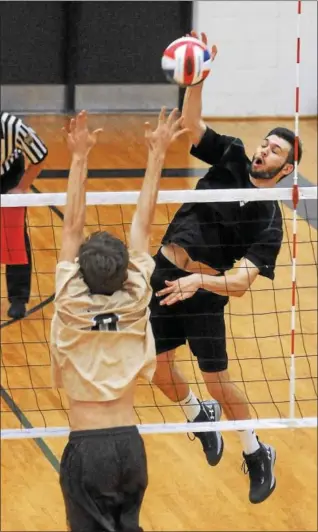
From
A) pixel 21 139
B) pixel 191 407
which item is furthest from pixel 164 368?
pixel 21 139

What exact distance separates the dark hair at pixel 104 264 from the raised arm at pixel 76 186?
151mm

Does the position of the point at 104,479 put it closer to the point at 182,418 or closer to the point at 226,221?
the point at 226,221

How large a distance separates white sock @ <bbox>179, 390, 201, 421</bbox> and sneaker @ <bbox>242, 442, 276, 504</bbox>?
0.39m

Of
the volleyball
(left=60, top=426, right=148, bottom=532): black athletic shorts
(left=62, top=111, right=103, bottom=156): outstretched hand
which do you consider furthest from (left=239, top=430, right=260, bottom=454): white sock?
(left=62, top=111, right=103, bottom=156): outstretched hand

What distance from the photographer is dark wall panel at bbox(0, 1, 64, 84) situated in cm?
1209

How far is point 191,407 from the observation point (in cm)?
623

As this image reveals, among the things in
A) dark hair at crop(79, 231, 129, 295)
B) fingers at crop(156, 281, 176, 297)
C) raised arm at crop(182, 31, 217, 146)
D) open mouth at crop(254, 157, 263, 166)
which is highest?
raised arm at crop(182, 31, 217, 146)

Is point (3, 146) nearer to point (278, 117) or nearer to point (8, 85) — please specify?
point (8, 85)

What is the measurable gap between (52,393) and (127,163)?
168 inches

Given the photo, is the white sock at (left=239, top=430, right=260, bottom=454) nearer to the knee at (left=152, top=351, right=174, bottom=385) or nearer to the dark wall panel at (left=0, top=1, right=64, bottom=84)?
the knee at (left=152, top=351, right=174, bottom=385)

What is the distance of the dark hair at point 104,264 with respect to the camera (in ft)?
14.7

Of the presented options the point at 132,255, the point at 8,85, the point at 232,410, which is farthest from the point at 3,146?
the point at 8,85

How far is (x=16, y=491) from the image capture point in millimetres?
6785

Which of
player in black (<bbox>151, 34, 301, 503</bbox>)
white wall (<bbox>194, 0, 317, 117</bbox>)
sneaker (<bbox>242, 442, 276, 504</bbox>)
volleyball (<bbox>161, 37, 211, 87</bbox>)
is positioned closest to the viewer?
volleyball (<bbox>161, 37, 211, 87</bbox>)
